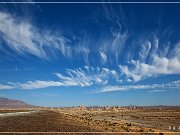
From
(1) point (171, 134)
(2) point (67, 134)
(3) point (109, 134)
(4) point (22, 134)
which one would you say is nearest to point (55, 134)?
(2) point (67, 134)

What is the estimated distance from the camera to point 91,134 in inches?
1372

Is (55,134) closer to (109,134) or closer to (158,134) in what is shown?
(109,134)

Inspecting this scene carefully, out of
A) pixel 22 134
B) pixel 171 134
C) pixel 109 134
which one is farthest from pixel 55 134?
pixel 171 134

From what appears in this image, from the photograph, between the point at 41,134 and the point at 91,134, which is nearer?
the point at 41,134

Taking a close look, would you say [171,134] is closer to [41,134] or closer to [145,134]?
[145,134]

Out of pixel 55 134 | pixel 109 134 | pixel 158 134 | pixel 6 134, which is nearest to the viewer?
pixel 6 134

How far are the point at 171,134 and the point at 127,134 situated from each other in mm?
7343

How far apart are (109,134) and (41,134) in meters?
9.21

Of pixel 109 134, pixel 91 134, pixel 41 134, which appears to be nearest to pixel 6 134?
pixel 41 134

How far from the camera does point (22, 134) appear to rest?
1240 inches

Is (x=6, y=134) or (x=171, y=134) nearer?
(x=6, y=134)

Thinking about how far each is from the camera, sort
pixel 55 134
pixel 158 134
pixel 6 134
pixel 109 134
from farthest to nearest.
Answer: pixel 158 134 → pixel 109 134 → pixel 55 134 → pixel 6 134

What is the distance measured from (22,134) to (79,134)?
6.70 m

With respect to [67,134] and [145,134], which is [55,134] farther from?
[145,134]
